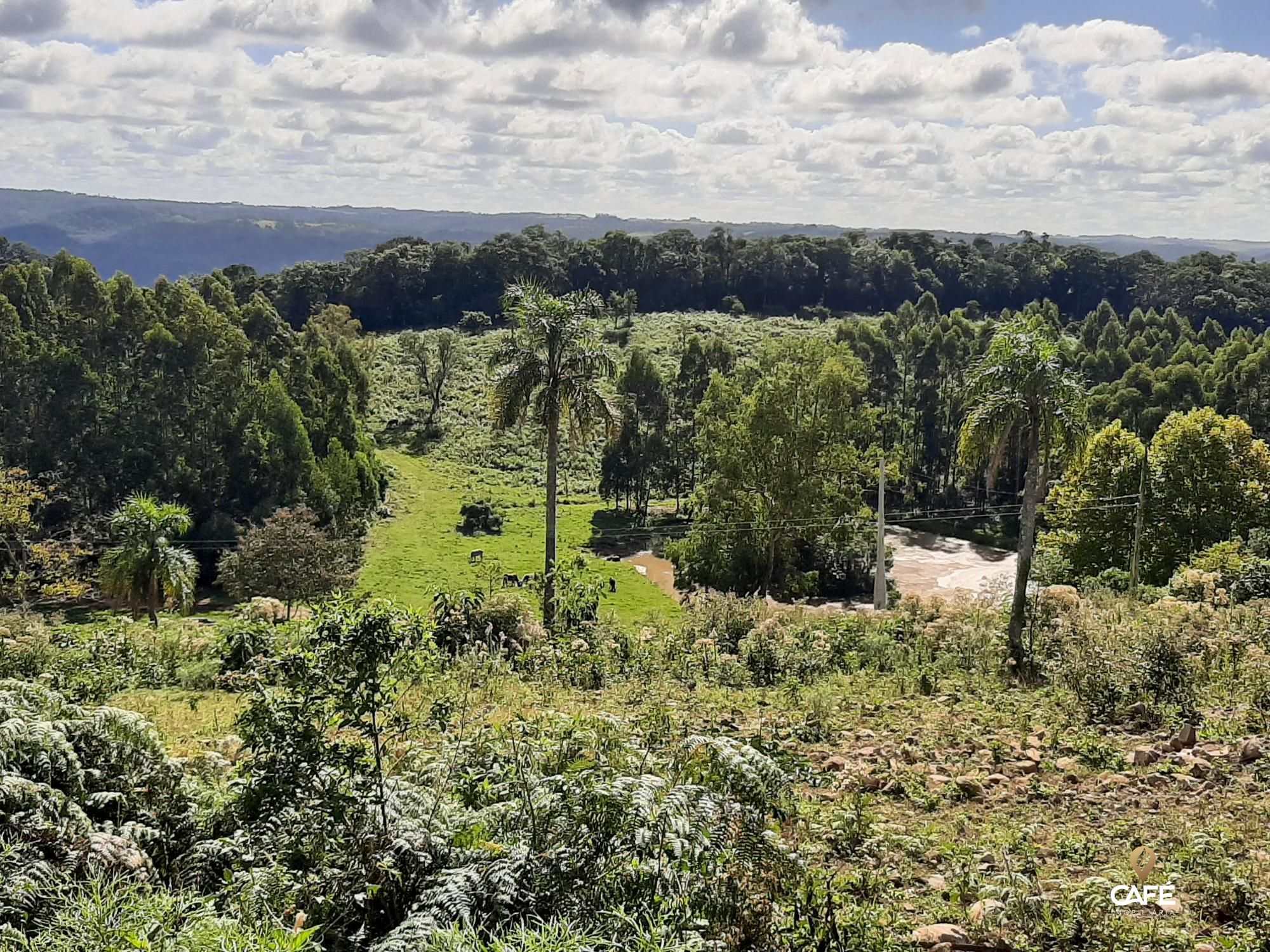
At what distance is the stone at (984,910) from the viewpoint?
4.82 m

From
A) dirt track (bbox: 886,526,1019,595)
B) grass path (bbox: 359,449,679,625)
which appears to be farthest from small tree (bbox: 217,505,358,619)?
dirt track (bbox: 886,526,1019,595)

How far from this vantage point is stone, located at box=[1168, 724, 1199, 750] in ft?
25.7

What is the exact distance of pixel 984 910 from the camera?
491 cm

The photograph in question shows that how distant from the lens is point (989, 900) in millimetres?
4875

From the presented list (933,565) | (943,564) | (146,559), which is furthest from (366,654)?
(943,564)

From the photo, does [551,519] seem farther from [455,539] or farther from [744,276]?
[744,276]

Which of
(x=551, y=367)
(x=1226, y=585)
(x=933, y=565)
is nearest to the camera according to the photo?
(x=1226, y=585)

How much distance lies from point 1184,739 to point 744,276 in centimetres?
8695

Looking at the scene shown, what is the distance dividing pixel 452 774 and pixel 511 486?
43.7m

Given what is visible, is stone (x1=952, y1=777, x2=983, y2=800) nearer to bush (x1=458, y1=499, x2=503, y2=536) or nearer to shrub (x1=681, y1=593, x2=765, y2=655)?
shrub (x1=681, y1=593, x2=765, y2=655)

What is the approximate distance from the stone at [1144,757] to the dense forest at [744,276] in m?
79.7

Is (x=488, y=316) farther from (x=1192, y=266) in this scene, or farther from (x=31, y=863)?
(x=31, y=863)

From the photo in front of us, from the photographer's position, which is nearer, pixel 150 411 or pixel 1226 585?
pixel 1226 585

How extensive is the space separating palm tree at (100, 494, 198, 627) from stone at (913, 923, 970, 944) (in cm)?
1825
